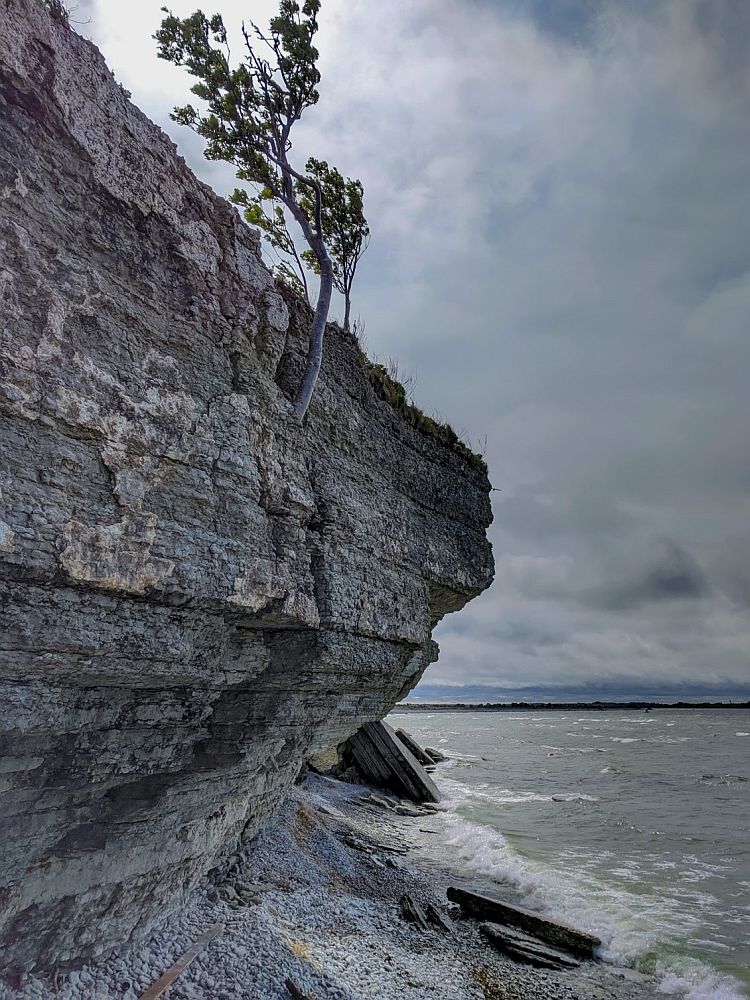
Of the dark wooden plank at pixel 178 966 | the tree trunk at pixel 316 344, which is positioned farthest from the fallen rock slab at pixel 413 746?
the tree trunk at pixel 316 344

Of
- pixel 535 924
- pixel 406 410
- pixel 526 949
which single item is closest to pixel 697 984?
pixel 535 924

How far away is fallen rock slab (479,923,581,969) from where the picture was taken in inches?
339

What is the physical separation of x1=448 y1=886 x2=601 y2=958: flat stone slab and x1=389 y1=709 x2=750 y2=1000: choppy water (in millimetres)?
370

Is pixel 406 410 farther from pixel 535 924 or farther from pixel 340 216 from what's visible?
pixel 535 924

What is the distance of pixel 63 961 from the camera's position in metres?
5.85

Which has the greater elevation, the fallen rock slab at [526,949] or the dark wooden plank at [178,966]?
the dark wooden plank at [178,966]

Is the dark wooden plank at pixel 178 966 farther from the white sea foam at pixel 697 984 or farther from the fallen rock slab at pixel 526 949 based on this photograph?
the white sea foam at pixel 697 984

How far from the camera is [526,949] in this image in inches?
347

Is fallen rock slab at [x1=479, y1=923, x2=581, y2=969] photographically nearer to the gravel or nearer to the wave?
the gravel

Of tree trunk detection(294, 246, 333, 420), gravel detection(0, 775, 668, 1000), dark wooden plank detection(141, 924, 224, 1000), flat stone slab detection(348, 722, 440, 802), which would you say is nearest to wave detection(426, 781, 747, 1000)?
gravel detection(0, 775, 668, 1000)

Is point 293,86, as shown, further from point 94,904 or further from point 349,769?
point 349,769

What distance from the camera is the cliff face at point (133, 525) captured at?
478 cm

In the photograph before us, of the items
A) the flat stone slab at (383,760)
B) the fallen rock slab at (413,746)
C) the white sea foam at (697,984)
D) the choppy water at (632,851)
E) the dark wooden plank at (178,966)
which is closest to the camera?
the dark wooden plank at (178,966)

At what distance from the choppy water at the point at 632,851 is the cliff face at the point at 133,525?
280 inches
